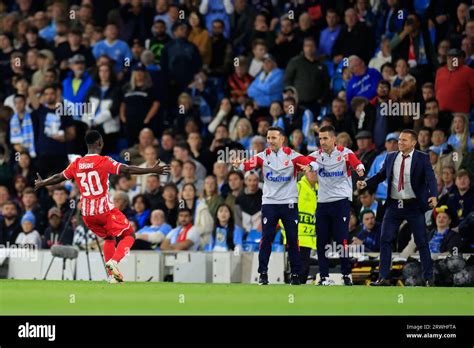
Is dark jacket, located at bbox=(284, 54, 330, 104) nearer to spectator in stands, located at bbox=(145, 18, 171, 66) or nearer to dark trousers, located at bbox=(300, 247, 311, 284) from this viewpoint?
spectator in stands, located at bbox=(145, 18, 171, 66)

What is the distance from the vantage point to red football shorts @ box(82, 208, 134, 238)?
1870 cm

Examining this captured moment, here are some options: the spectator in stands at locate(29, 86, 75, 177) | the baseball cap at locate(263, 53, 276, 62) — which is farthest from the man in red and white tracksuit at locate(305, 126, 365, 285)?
the spectator in stands at locate(29, 86, 75, 177)

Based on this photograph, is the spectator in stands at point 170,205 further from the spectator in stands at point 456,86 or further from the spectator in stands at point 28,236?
the spectator in stands at point 456,86

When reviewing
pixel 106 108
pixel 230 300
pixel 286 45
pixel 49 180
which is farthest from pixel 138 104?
pixel 230 300

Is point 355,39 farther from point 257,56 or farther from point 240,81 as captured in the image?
point 240,81

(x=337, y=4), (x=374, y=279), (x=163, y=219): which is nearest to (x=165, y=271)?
(x=163, y=219)

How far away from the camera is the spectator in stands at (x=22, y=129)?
28.5 m

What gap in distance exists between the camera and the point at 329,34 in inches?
1067

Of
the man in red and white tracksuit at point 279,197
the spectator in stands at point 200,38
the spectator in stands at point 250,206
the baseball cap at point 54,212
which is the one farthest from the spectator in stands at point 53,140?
the man in red and white tracksuit at point 279,197

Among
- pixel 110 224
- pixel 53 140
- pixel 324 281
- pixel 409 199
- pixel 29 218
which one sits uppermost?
Result: pixel 53 140

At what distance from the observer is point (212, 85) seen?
28.6 metres

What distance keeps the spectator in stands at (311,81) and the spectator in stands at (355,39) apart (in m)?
0.57

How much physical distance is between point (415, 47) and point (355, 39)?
4.20ft

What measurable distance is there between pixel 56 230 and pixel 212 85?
535 centimetres
